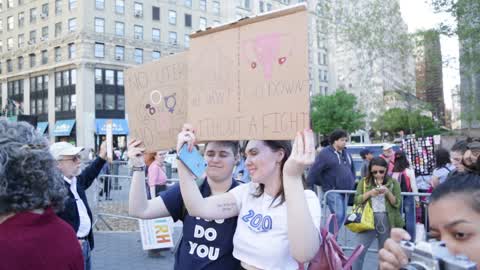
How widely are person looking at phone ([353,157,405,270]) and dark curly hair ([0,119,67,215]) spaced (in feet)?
14.1

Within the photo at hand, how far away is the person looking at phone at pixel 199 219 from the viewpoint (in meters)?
2.63

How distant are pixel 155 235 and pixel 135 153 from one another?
176 inches

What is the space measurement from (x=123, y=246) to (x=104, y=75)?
140 ft

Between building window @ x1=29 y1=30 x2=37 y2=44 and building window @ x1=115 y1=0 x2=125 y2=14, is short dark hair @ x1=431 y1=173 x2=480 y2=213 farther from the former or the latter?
building window @ x1=29 y1=30 x2=37 y2=44

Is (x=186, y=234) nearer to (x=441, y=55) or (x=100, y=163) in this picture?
(x=100, y=163)

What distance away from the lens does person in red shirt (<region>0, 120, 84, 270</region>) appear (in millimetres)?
1804

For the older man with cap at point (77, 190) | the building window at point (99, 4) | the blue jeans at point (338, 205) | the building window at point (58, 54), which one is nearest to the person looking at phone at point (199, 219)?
the older man with cap at point (77, 190)

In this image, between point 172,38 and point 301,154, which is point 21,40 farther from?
point 301,154

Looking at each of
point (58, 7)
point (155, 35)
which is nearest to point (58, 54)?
point (58, 7)

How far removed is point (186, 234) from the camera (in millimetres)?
2791

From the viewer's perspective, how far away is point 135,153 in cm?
305

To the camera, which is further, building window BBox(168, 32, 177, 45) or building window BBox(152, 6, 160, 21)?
building window BBox(168, 32, 177, 45)

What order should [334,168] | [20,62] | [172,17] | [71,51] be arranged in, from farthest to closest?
[20,62] → [172,17] → [71,51] → [334,168]

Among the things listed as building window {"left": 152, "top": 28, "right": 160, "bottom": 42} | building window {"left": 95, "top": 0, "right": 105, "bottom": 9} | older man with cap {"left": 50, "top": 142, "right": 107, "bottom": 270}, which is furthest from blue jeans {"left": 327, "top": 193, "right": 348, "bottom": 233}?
building window {"left": 152, "top": 28, "right": 160, "bottom": 42}
